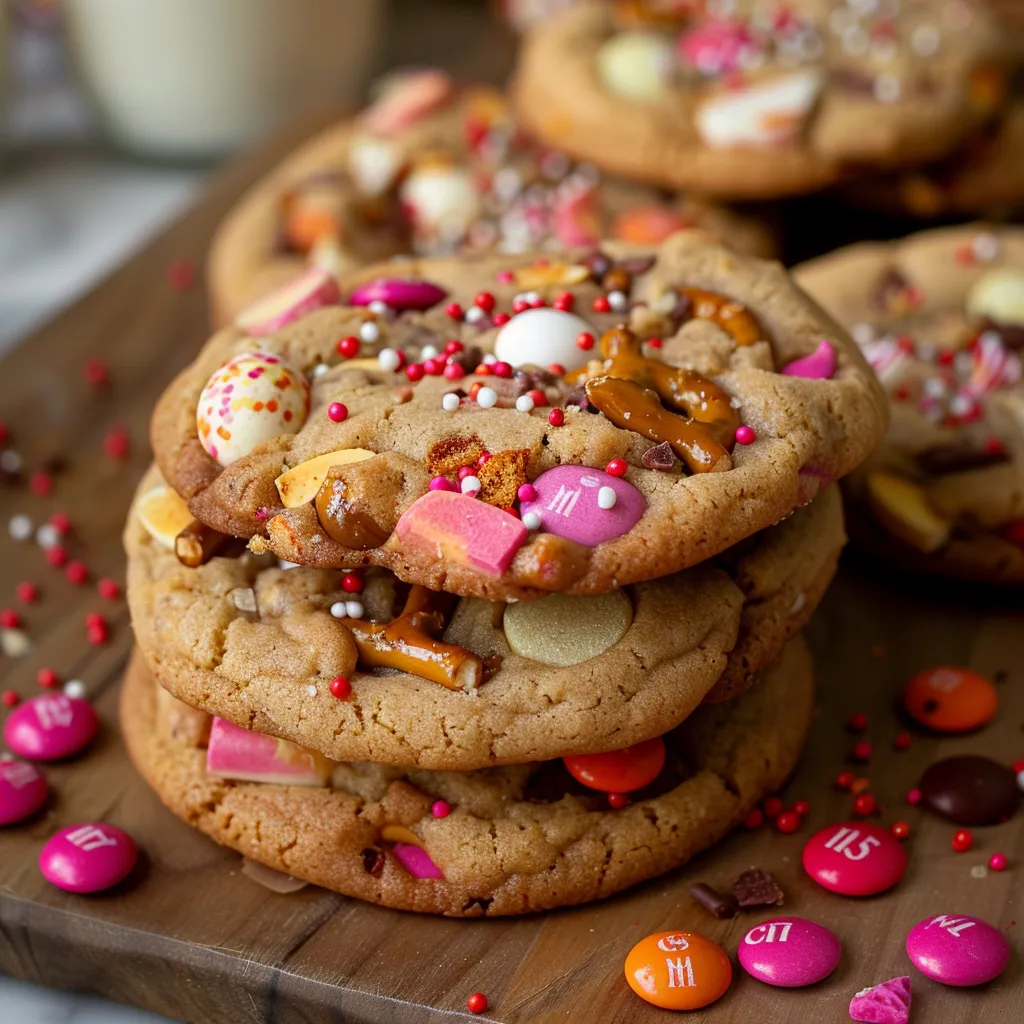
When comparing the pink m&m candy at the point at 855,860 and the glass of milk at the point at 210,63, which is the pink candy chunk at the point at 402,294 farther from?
the glass of milk at the point at 210,63

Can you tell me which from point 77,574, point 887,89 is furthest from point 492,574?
point 887,89

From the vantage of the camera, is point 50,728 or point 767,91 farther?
point 767,91

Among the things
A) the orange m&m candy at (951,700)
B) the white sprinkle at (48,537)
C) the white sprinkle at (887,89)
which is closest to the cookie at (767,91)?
the white sprinkle at (887,89)

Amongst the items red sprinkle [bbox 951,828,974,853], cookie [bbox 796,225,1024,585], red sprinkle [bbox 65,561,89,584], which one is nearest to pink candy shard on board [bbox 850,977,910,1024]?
red sprinkle [bbox 951,828,974,853]

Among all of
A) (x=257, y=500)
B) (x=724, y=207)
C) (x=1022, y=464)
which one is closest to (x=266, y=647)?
(x=257, y=500)

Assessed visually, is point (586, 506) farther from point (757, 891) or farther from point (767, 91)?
point (767, 91)

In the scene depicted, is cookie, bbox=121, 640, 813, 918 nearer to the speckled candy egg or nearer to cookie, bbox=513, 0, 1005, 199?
the speckled candy egg
